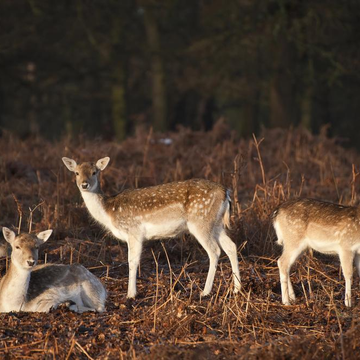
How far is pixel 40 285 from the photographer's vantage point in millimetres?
6887

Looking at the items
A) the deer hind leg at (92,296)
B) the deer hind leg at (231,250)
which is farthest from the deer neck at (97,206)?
the deer hind leg at (92,296)

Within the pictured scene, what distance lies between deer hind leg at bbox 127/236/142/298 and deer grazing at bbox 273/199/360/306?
1494mm

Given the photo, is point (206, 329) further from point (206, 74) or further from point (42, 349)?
point (206, 74)

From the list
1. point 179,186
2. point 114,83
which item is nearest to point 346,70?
point 114,83

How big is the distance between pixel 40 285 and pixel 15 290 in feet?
0.91

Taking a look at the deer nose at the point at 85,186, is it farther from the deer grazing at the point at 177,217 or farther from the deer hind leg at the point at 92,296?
the deer hind leg at the point at 92,296

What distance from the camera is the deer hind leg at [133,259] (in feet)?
25.1

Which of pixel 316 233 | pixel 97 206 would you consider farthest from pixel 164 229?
pixel 316 233

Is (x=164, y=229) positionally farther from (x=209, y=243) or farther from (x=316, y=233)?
(x=316, y=233)

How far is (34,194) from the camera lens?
11914mm

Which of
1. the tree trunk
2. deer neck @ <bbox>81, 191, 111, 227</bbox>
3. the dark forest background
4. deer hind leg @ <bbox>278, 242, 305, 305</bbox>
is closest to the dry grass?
deer hind leg @ <bbox>278, 242, 305, 305</bbox>

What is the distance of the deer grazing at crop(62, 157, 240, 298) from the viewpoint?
26.4 ft

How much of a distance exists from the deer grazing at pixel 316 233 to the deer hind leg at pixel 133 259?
58.8 inches

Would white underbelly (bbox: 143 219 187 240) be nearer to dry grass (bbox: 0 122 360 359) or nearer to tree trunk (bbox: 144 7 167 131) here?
dry grass (bbox: 0 122 360 359)
